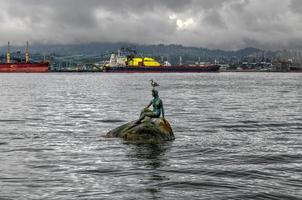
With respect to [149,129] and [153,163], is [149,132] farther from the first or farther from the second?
[153,163]

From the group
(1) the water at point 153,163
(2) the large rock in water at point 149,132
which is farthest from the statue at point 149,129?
(1) the water at point 153,163

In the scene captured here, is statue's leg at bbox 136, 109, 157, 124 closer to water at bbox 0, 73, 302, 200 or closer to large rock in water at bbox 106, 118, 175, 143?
large rock in water at bbox 106, 118, 175, 143

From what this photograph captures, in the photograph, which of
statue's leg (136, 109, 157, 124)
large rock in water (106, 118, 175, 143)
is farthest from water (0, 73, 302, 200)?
statue's leg (136, 109, 157, 124)

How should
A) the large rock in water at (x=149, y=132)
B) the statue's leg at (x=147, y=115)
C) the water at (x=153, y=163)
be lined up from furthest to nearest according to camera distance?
the statue's leg at (x=147, y=115), the large rock in water at (x=149, y=132), the water at (x=153, y=163)

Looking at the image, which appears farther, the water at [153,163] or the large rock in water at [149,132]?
the large rock in water at [149,132]

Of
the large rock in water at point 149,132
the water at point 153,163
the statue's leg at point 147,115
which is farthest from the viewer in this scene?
the statue's leg at point 147,115

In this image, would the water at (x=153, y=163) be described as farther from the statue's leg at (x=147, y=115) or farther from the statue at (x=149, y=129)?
the statue's leg at (x=147, y=115)

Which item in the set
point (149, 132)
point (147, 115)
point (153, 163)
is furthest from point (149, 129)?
point (153, 163)

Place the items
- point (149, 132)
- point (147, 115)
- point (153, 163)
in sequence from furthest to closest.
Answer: point (147, 115) < point (149, 132) < point (153, 163)

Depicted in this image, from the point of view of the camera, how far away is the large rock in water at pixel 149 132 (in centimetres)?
2489

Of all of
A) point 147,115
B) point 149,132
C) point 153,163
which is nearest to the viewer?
point 153,163

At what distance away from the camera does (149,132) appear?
24.9 m

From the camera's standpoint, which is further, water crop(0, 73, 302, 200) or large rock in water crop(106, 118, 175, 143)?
large rock in water crop(106, 118, 175, 143)

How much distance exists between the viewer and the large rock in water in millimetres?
24891
